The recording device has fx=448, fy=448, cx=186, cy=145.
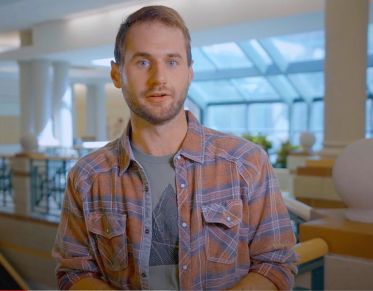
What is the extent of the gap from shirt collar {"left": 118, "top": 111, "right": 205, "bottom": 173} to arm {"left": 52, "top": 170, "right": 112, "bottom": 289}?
203 millimetres

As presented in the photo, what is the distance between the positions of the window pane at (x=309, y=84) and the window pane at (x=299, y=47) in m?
0.90

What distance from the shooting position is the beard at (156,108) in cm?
141

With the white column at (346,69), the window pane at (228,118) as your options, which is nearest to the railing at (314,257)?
the white column at (346,69)

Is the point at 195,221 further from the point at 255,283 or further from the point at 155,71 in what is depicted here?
the point at 155,71

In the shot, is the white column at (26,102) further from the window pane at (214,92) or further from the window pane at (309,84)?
the window pane at (309,84)

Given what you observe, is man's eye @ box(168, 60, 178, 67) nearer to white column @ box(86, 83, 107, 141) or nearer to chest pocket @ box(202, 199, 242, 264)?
chest pocket @ box(202, 199, 242, 264)

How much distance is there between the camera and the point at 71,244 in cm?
151

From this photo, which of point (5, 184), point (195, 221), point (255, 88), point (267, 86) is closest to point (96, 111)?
point (255, 88)

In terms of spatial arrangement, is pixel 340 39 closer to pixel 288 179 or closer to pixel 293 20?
pixel 293 20

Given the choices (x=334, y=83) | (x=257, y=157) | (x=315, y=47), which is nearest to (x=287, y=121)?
(x=315, y=47)

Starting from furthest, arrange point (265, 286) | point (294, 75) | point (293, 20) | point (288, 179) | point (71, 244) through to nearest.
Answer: point (294, 75) → point (288, 179) → point (293, 20) → point (71, 244) → point (265, 286)

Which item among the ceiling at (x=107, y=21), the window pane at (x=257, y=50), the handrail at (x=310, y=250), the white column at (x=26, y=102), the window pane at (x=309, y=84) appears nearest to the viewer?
the handrail at (x=310, y=250)

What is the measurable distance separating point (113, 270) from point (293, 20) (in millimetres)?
6594

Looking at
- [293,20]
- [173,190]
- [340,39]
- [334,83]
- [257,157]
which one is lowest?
[173,190]
